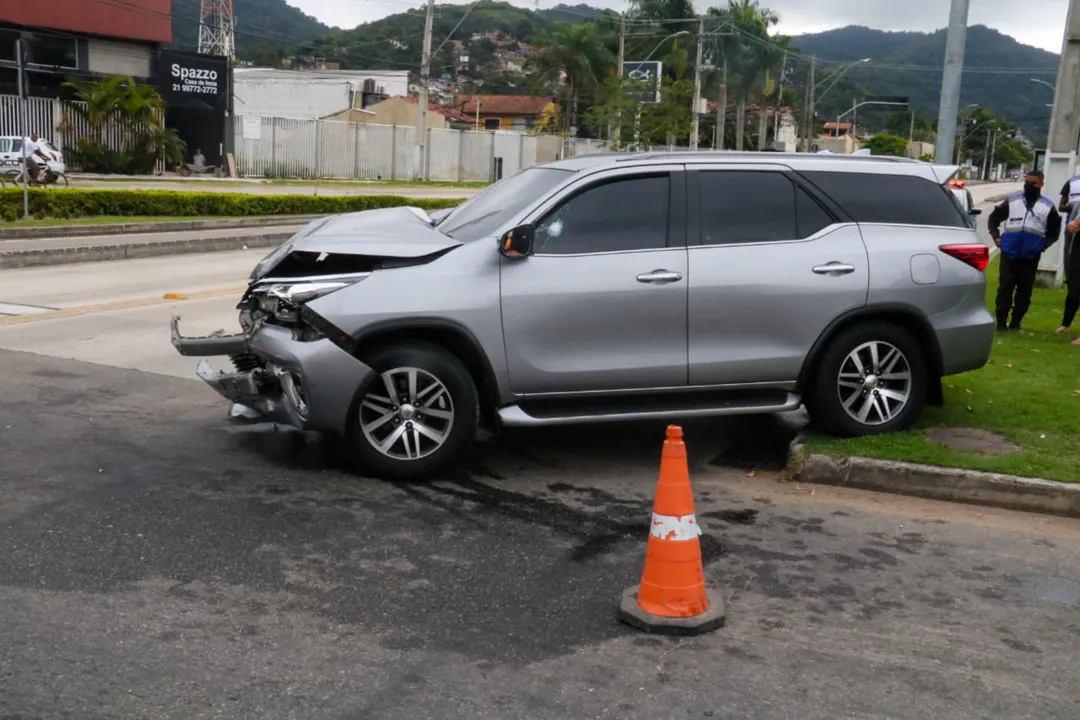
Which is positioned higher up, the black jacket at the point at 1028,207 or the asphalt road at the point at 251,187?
the black jacket at the point at 1028,207

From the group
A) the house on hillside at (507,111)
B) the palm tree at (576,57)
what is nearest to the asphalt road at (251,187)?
the palm tree at (576,57)

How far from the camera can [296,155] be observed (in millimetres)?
49094

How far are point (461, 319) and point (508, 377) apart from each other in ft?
1.46

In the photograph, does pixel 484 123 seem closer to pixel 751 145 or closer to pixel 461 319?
pixel 751 145

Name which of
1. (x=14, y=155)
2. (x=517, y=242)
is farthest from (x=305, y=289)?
(x=14, y=155)

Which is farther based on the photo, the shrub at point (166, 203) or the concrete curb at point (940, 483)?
the shrub at point (166, 203)

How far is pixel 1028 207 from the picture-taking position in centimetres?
1158

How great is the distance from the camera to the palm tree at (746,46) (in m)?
65.0

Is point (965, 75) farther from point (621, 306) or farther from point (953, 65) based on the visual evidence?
point (621, 306)

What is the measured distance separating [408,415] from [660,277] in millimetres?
1692

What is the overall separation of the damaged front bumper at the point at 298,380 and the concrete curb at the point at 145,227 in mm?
13133

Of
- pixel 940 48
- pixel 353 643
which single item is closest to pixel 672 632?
pixel 353 643

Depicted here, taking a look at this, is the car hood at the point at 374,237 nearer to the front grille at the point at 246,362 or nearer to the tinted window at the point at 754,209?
the front grille at the point at 246,362

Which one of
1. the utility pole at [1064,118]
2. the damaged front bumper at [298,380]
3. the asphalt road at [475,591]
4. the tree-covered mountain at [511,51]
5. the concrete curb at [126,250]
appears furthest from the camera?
the tree-covered mountain at [511,51]
